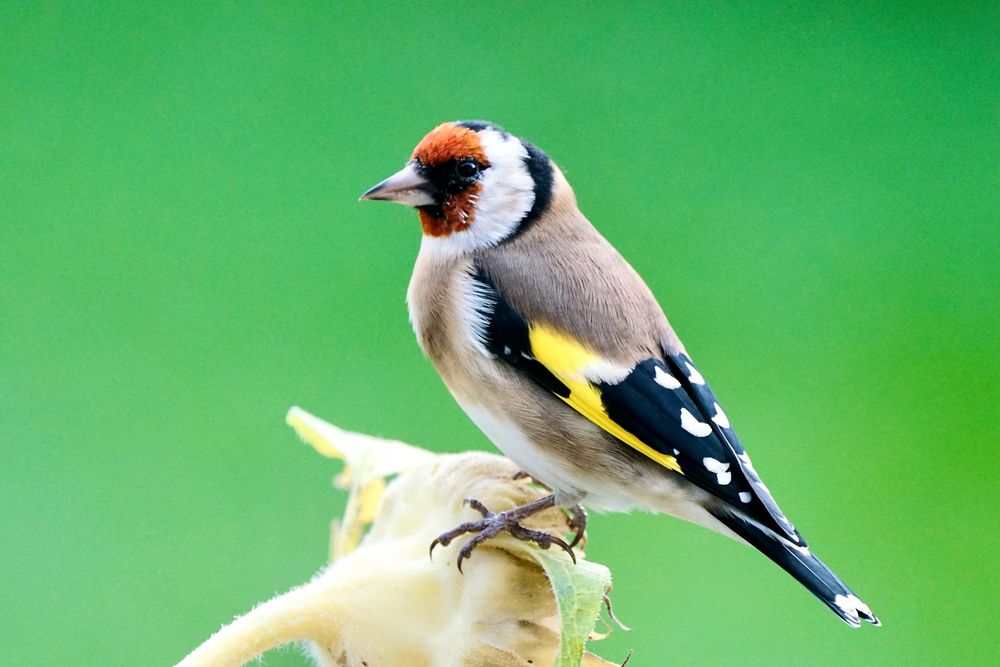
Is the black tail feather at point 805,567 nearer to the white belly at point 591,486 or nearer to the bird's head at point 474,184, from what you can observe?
the white belly at point 591,486

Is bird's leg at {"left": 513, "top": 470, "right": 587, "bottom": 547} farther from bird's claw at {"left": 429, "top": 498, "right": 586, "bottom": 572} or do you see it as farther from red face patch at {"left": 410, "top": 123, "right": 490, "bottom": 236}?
red face patch at {"left": 410, "top": 123, "right": 490, "bottom": 236}

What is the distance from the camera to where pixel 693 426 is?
4.41ft

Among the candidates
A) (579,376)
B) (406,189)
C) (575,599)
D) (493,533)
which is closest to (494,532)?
(493,533)

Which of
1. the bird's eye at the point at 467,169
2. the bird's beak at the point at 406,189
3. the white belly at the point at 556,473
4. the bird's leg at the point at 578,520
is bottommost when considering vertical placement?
the bird's leg at the point at 578,520

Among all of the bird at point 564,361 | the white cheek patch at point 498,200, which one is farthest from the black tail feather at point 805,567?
the white cheek patch at point 498,200

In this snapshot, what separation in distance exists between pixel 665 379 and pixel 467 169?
329 millimetres

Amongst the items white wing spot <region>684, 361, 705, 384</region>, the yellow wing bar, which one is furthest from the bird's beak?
white wing spot <region>684, 361, 705, 384</region>

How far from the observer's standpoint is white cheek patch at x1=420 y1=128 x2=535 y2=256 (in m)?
1.48

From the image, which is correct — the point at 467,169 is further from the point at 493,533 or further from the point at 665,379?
the point at 493,533

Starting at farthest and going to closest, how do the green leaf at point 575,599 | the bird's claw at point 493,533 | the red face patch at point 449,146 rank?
the red face patch at point 449,146
the bird's claw at point 493,533
the green leaf at point 575,599

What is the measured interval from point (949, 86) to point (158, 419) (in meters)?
1.65

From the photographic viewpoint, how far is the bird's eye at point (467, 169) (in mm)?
1469

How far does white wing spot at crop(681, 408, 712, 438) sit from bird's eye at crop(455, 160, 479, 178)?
358 mm

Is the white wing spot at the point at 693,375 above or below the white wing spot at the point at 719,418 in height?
above
